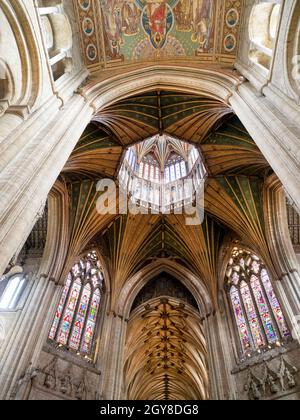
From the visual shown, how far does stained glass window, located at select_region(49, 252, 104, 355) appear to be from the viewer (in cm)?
1053

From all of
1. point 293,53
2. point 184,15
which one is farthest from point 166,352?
point 184,15

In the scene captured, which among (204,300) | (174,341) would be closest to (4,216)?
(204,300)

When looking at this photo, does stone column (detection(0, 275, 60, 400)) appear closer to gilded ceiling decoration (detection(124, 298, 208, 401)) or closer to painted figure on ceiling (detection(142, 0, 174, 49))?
gilded ceiling decoration (detection(124, 298, 208, 401))

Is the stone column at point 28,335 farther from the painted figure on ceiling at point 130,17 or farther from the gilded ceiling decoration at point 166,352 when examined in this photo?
the painted figure on ceiling at point 130,17

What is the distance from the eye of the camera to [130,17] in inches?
348

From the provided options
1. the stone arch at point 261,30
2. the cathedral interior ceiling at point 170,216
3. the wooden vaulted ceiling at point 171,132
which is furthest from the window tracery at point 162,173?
the stone arch at point 261,30

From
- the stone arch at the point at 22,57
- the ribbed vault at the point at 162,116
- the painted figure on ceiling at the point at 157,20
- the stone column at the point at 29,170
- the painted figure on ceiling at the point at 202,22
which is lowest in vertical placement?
the stone column at the point at 29,170

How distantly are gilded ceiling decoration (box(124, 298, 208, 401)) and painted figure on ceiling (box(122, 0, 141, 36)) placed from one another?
12977 millimetres

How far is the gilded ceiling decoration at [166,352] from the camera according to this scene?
16.1 meters

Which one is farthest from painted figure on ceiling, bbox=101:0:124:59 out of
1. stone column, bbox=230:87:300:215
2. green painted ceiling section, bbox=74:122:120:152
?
stone column, bbox=230:87:300:215

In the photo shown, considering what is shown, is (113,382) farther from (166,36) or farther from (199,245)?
(166,36)

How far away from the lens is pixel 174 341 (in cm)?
1972

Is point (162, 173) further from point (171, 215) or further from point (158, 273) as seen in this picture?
point (158, 273)

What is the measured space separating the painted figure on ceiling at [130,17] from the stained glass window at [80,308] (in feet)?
33.3
